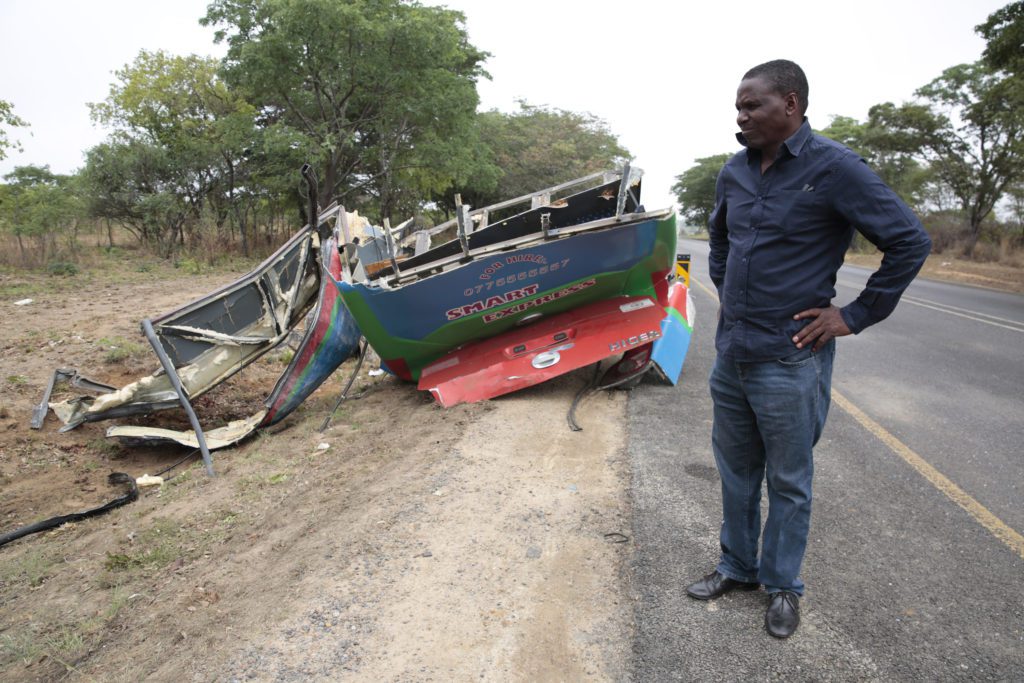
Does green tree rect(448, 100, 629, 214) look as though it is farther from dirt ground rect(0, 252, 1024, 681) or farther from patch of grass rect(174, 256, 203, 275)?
dirt ground rect(0, 252, 1024, 681)

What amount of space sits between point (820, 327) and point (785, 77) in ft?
2.93

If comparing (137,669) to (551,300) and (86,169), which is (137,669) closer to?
(551,300)

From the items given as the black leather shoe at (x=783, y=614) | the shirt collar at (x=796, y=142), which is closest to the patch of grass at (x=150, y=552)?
the black leather shoe at (x=783, y=614)

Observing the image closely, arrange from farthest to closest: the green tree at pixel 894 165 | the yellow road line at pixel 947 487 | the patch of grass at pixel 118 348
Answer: the green tree at pixel 894 165
the patch of grass at pixel 118 348
the yellow road line at pixel 947 487

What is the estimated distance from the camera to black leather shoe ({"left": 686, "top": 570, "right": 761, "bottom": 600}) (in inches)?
109

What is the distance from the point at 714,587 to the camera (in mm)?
2787

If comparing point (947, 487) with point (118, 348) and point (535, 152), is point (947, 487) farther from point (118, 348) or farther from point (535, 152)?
point (535, 152)

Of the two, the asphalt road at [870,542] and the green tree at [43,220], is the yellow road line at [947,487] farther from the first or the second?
the green tree at [43,220]

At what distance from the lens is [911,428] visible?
5.02 metres

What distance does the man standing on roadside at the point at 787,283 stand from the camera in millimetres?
2248

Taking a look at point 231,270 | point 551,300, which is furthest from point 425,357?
point 231,270

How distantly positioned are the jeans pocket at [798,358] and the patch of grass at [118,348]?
8658 mm

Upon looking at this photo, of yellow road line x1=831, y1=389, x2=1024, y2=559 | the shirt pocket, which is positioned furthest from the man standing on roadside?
yellow road line x1=831, y1=389, x2=1024, y2=559

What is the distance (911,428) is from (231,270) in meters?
17.7
